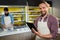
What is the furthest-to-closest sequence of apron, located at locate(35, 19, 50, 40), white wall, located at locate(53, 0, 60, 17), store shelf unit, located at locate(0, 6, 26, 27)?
white wall, located at locate(53, 0, 60, 17) < store shelf unit, located at locate(0, 6, 26, 27) < apron, located at locate(35, 19, 50, 40)

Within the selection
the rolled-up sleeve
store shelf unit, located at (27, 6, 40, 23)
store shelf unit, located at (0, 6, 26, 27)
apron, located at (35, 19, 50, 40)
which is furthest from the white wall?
the rolled-up sleeve

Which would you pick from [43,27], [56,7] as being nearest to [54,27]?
[43,27]

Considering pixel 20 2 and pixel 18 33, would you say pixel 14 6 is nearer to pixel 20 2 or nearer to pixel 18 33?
pixel 20 2

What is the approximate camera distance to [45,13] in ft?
5.61

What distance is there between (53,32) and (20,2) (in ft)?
12.9

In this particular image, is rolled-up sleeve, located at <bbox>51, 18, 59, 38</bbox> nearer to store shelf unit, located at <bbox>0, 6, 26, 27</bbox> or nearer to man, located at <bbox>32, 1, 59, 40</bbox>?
man, located at <bbox>32, 1, 59, 40</bbox>

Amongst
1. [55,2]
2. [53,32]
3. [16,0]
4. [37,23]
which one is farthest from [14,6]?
[53,32]


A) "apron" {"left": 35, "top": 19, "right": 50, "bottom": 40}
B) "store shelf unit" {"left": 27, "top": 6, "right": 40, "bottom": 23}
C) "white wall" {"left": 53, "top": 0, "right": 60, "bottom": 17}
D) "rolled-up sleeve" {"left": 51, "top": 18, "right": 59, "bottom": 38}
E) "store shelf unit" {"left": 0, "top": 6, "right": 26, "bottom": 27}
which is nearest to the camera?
"rolled-up sleeve" {"left": 51, "top": 18, "right": 59, "bottom": 38}

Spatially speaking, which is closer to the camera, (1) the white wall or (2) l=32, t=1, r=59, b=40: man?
(2) l=32, t=1, r=59, b=40: man

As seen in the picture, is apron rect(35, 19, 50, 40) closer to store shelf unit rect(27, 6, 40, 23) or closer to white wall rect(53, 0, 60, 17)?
store shelf unit rect(27, 6, 40, 23)

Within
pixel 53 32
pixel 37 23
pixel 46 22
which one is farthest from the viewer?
pixel 37 23

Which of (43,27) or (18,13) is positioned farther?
(18,13)

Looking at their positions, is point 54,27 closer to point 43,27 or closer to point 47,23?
point 47,23

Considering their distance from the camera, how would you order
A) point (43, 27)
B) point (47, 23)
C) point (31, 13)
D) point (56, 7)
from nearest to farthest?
point (47, 23) → point (43, 27) → point (31, 13) → point (56, 7)
